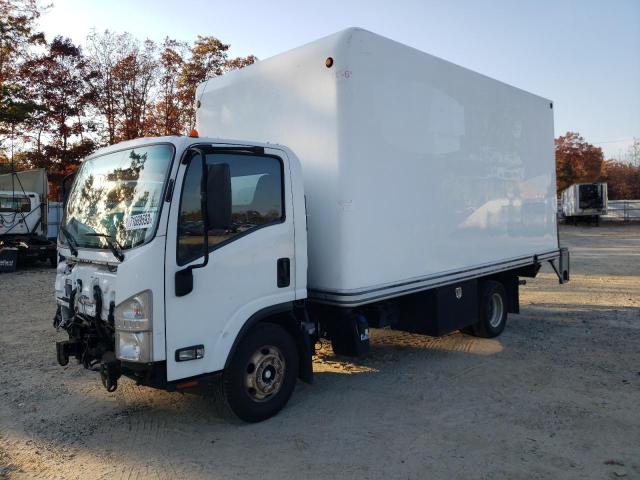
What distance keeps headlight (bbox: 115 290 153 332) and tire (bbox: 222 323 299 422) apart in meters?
0.88

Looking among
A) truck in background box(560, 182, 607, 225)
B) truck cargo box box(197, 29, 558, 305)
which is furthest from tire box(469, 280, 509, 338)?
truck in background box(560, 182, 607, 225)

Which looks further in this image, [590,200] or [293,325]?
[590,200]

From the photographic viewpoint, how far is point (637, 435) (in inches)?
174

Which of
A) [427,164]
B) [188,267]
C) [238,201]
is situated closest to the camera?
[188,267]

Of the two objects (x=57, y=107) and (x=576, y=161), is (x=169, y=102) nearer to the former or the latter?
(x=57, y=107)

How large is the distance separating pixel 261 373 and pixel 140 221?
5.57 feet

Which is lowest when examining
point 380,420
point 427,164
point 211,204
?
point 380,420

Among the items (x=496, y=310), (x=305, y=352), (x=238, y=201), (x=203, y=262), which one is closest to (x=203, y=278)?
(x=203, y=262)

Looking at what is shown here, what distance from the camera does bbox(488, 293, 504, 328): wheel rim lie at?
7912 millimetres

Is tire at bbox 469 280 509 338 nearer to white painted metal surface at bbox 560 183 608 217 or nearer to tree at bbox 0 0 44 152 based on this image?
tree at bbox 0 0 44 152

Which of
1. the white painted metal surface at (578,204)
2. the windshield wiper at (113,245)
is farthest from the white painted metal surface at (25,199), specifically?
the white painted metal surface at (578,204)

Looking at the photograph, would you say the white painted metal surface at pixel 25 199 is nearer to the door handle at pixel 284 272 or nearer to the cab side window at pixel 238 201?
the cab side window at pixel 238 201

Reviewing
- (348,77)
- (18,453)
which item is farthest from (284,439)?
(348,77)

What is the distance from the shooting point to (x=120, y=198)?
4.35m
